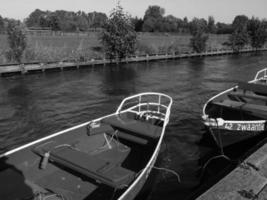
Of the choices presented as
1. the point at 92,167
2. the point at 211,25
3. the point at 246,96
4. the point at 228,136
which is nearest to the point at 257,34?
the point at 246,96

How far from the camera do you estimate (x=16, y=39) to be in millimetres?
25906

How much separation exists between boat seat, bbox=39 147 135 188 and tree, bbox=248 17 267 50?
56.6m

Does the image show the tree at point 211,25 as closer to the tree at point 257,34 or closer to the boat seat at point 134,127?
the tree at point 257,34

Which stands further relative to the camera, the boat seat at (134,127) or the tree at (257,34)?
the tree at (257,34)

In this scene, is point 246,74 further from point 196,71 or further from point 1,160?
point 1,160

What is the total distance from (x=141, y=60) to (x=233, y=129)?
25430 millimetres

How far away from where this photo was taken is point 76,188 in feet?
21.7

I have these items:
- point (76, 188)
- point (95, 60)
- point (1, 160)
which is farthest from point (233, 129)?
point (95, 60)

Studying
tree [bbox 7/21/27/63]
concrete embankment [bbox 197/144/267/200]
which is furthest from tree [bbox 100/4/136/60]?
concrete embankment [bbox 197/144/267/200]

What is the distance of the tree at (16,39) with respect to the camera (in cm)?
2564

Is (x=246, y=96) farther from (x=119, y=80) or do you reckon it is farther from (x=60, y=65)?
(x=60, y=65)

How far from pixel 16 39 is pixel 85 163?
23.2m

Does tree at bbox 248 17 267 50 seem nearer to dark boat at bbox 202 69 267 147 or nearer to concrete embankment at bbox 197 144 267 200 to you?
dark boat at bbox 202 69 267 147

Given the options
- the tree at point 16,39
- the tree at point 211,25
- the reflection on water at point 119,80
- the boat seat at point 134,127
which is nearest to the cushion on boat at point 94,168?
the boat seat at point 134,127
